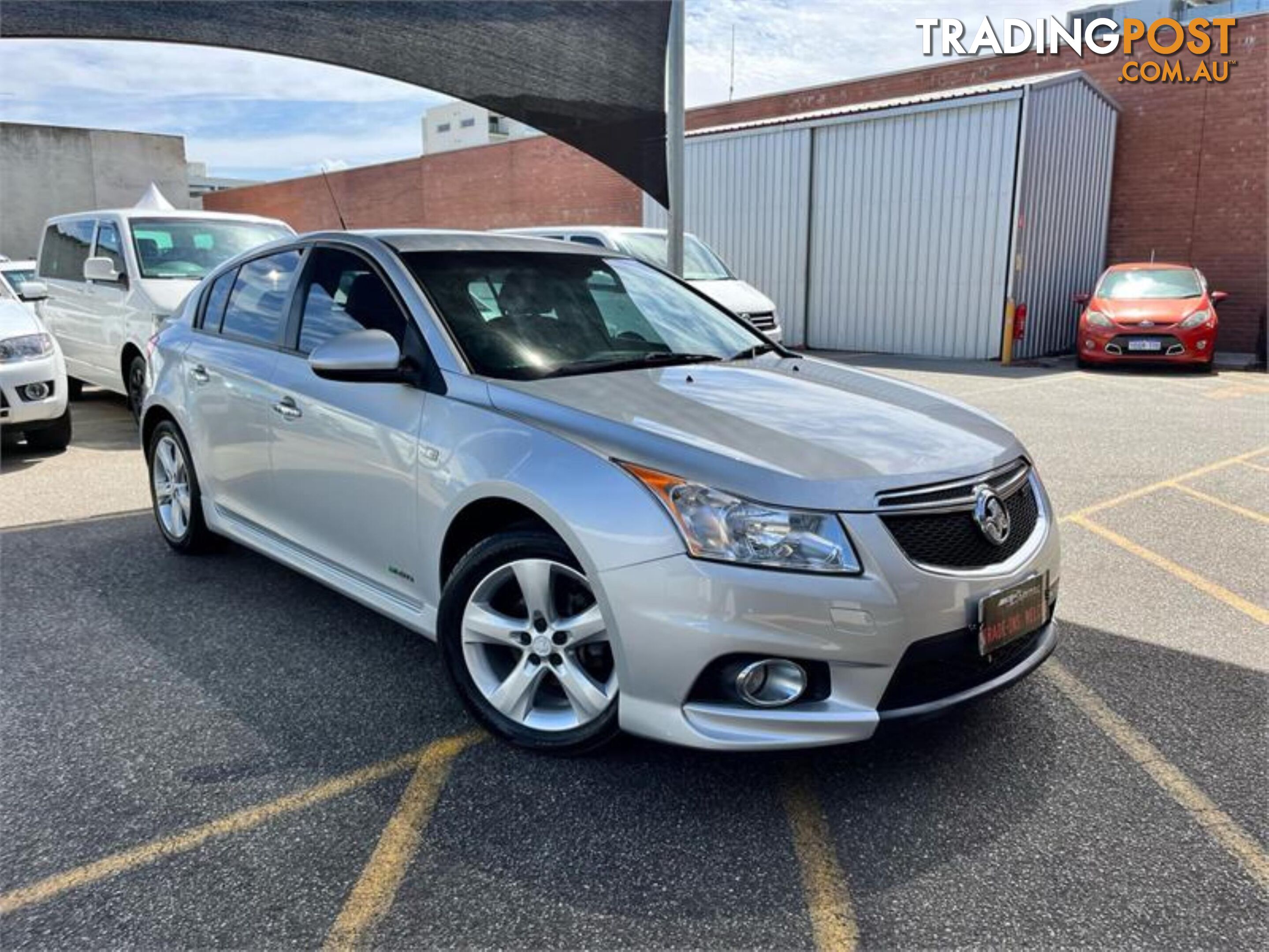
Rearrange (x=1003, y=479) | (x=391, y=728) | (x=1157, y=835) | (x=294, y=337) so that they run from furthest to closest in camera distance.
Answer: (x=294, y=337) < (x=391, y=728) < (x=1003, y=479) < (x=1157, y=835)

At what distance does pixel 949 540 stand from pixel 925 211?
44.3 ft

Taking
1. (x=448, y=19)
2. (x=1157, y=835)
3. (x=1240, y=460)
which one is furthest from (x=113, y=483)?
(x=1240, y=460)

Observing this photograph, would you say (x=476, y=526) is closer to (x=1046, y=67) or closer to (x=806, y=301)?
(x=806, y=301)

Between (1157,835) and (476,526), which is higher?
(476,526)

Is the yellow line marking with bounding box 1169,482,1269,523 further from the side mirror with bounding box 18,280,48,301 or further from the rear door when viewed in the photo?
the side mirror with bounding box 18,280,48,301

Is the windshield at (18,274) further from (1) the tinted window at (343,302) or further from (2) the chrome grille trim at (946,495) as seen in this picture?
(2) the chrome grille trim at (946,495)

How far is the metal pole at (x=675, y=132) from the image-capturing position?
7305 millimetres

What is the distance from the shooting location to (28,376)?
698 centimetres

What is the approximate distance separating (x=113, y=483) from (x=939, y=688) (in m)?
5.96

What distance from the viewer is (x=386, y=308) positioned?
3549mm

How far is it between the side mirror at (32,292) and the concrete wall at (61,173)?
2375 cm

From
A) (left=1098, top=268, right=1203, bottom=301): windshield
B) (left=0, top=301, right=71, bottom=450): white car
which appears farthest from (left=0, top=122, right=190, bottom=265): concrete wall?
(left=1098, top=268, right=1203, bottom=301): windshield

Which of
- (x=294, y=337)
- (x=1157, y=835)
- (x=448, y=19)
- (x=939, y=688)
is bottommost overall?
(x=1157, y=835)

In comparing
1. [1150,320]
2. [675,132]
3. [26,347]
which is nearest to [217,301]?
[26,347]
